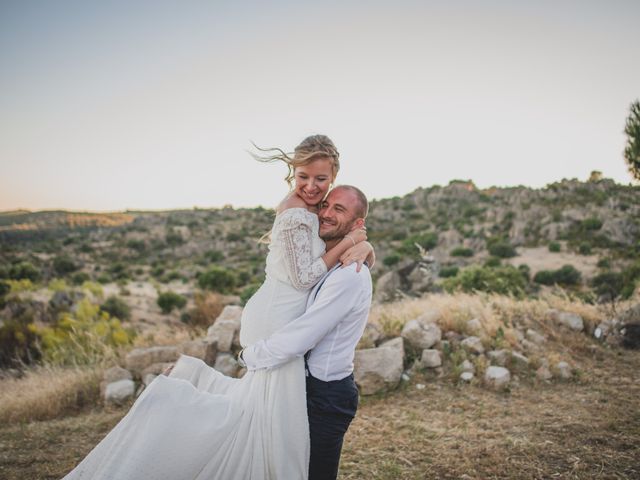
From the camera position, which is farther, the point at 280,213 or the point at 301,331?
the point at 280,213

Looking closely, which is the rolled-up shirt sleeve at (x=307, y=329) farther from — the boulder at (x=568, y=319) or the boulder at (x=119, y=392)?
the boulder at (x=568, y=319)

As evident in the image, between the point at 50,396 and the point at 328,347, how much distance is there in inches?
226

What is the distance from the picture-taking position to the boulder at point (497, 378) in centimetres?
558

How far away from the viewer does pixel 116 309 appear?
1420 centimetres

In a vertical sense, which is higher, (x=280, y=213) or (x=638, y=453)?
(x=280, y=213)

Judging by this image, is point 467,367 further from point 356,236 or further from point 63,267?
point 63,267

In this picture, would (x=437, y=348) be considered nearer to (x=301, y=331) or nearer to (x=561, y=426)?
(x=561, y=426)

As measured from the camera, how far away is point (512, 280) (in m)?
13.8

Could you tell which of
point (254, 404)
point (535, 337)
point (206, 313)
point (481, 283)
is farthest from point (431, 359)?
point (206, 313)

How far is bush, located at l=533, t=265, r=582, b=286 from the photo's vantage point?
1817 cm

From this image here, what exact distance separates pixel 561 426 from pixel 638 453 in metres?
0.75

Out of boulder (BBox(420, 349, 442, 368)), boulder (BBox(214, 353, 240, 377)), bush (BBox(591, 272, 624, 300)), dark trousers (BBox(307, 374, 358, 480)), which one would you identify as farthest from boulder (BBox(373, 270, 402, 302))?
dark trousers (BBox(307, 374, 358, 480))

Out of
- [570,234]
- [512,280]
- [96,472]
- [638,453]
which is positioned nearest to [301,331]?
[96,472]

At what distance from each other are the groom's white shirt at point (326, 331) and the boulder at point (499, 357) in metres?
4.76
